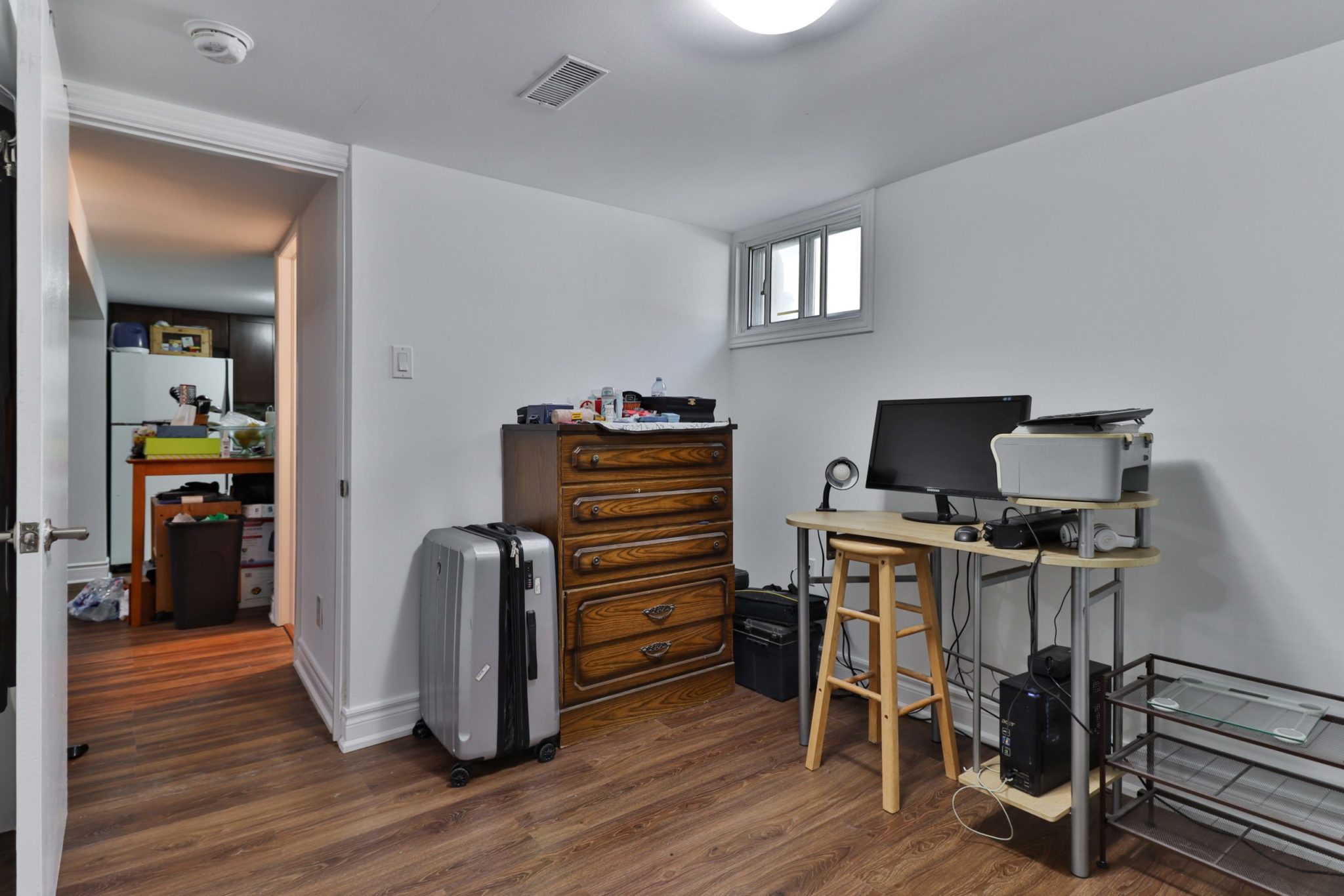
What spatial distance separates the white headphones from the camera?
5.77ft

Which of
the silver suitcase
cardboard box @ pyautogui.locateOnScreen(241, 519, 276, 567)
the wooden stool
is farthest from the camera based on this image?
cardboard box @ pyautogui.locateOnScreen(241, 519, 276, 567)

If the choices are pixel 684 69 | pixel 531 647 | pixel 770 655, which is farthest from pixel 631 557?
pixel 684 69

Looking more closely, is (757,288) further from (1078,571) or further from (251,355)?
(251,355)

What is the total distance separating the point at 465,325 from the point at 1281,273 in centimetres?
256

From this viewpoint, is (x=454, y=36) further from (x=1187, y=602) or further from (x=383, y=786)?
(x=1187, y=602)

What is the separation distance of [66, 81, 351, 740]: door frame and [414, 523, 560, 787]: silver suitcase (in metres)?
0.35

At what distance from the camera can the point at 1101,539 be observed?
1.76 metres

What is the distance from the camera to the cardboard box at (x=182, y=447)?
410 cm

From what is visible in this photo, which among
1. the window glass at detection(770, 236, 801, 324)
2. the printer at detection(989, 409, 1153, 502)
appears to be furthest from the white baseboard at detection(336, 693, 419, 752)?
the window glass at detection(770, 236, 801, 324)

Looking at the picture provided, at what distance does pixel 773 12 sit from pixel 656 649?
209 centimetres

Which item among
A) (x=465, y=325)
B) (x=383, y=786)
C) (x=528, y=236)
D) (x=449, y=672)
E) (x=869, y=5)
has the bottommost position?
(x=383, y=786)

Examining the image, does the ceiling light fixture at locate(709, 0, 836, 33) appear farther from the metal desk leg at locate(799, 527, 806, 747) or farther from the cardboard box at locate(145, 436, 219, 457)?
the cardboard box at locate(145, 436, 219, 457)

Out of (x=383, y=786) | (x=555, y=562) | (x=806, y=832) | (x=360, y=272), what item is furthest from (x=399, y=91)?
(x=806, y=832)

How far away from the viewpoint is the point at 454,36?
182cm
